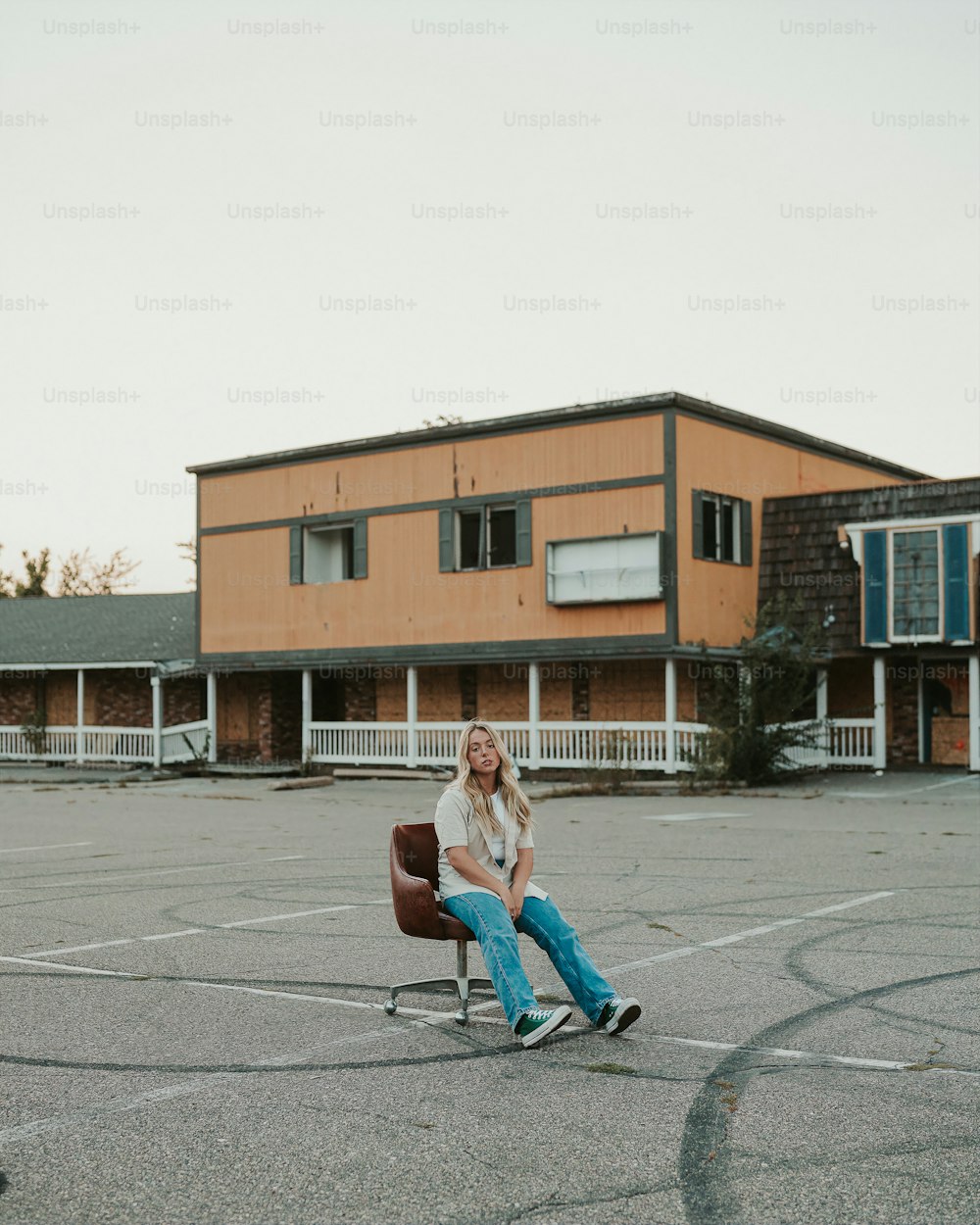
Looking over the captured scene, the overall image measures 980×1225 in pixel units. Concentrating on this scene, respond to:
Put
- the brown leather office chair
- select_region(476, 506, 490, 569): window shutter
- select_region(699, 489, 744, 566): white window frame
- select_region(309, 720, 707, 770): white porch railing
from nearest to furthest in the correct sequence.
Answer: the brown leather office chair, select_region(309, 720, 707, 770): white porch railing, select_region(699, 489, 744, 566): white window frame, select_region(476, 506, 490, 569): window shutter

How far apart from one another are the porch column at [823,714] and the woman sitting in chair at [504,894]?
22.0m

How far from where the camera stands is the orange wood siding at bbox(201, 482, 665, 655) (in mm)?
29062

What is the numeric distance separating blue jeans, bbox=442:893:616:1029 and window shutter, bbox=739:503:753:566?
78.8ft

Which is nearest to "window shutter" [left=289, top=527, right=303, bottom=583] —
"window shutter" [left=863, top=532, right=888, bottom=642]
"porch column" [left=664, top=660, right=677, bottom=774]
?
"porch column" [left=664, top=660, right=677, bottom=774]

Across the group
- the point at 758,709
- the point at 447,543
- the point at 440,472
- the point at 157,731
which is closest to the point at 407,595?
the point at 447,543

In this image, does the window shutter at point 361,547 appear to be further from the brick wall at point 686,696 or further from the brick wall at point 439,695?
the brick wall at point 686,696

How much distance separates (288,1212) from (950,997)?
4412mm

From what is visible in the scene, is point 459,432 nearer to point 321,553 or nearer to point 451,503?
point 451,503

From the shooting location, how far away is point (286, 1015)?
24.0 feet

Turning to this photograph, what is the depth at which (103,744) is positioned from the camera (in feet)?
123

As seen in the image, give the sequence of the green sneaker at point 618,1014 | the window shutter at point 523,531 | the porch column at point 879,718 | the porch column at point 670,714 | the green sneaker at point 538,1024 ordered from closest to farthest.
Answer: the green sneaker at point 538,1024 → the green sneaker at point 618,1014 → the porch column at point 670,714 → the porch column at point 879,718 → the window shutter at point 523,531

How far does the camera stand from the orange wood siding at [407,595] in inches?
1144

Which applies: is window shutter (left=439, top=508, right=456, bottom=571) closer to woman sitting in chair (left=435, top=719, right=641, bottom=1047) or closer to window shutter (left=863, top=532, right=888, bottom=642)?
window shutter (left=863, top=532, right=888, bottom=642)

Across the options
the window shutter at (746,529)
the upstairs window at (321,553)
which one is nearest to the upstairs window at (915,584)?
the window shutter at (746,529)
